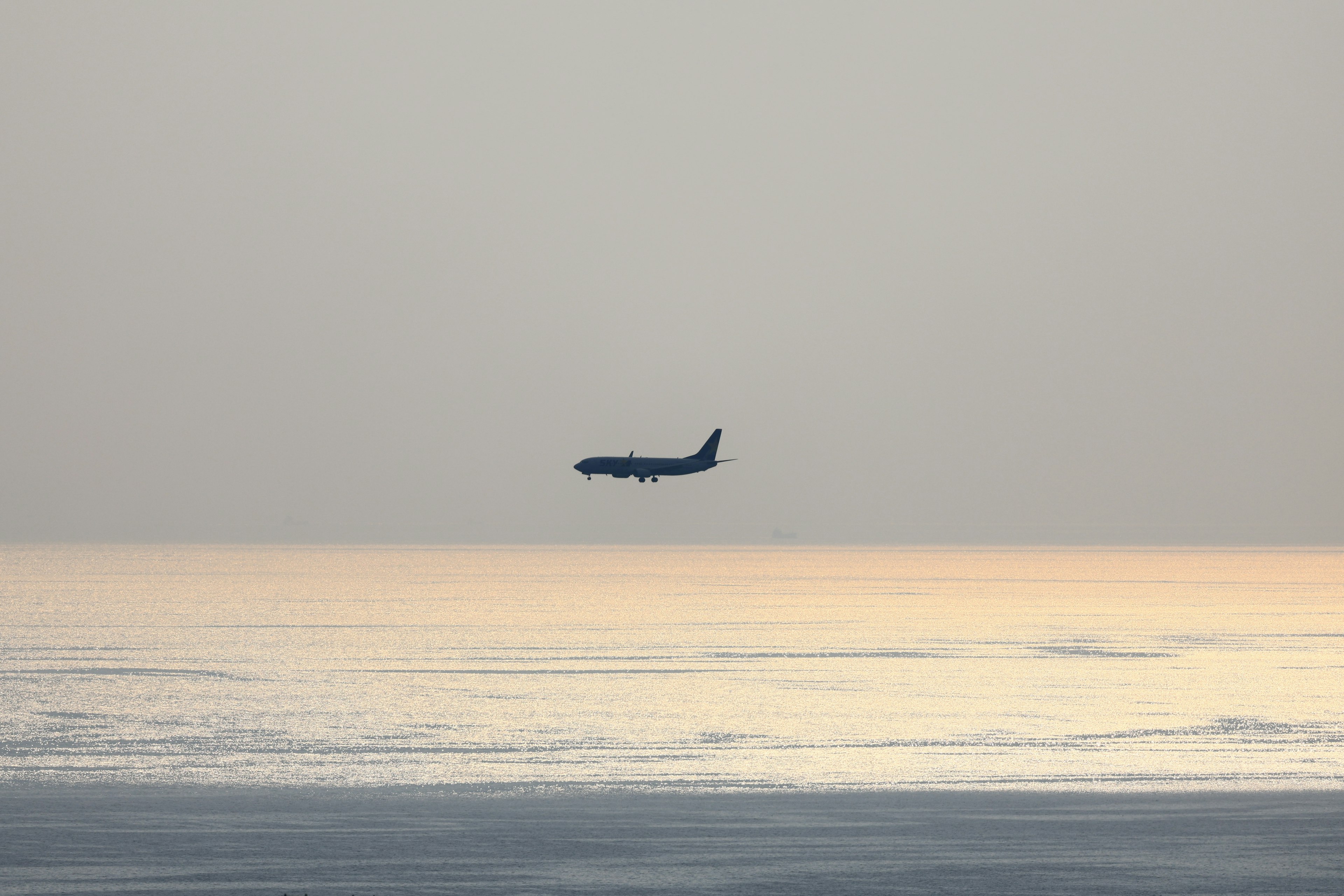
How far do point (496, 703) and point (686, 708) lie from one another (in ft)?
29.0

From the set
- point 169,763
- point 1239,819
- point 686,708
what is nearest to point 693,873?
point 1239,819

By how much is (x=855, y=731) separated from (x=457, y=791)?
64.0 ft

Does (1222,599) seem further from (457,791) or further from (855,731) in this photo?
(457,791)

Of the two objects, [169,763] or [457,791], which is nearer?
[457,791]

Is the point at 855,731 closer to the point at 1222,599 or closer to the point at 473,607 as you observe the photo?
the point at 473,607

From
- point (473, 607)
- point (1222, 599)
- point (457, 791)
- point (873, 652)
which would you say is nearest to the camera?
point (457, 791)

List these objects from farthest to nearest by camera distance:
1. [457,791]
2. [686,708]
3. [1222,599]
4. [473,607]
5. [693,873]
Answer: [1222,599]
[473,607]
[686,708]
[457,791]
[693,873]

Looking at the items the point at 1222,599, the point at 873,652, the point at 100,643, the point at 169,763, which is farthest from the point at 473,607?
Result: the point at 169,763

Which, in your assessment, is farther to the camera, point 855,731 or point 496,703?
point 496,703

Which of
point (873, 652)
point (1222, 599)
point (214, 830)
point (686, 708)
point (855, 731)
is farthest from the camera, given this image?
point (1222, 599)

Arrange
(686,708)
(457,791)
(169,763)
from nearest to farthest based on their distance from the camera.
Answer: (457,791), (169,763), (686,708)

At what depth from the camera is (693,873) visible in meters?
32.3

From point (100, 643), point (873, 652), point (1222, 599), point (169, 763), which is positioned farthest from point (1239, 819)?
point (1222, 599)

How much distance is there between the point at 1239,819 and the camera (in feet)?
125
